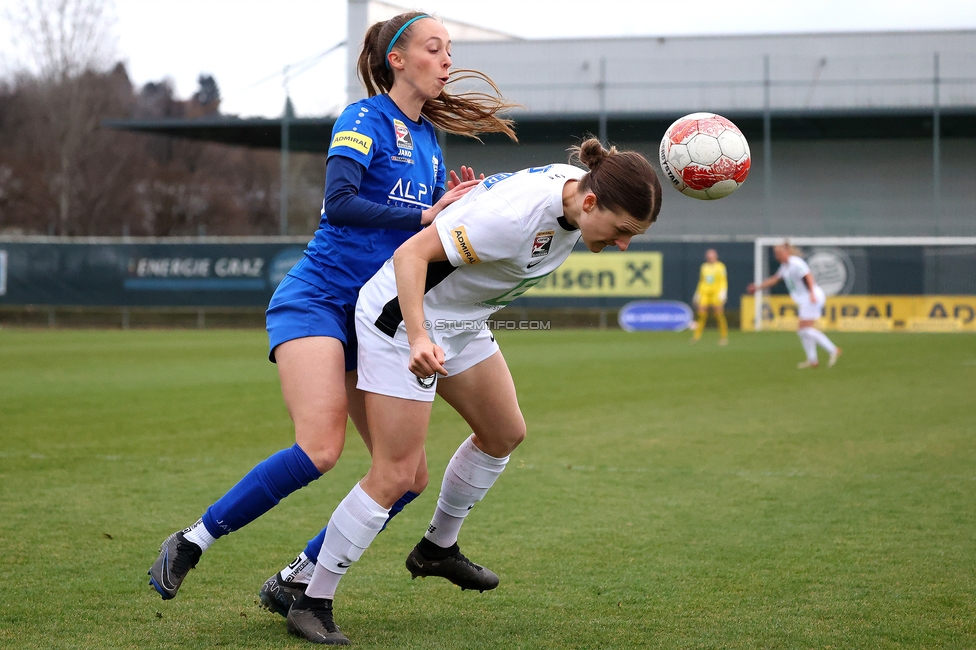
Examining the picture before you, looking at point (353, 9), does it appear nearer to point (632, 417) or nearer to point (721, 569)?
point (632, 417)

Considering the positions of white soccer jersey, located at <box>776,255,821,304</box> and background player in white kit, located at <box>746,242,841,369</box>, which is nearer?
background player in white kit, located at <box>746,242,841,369</box>

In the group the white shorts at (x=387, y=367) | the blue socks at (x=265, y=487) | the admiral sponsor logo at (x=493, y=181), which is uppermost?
the admiral sponsor logo at (x=493, y=181)

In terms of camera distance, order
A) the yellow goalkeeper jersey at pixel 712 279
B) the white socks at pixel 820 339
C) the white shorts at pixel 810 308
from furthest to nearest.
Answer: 1. the yellow goalkeeper jersey at pixel 712 279
2. the white shorts at pixel 810 308
3. the white socks at pixel 820 339

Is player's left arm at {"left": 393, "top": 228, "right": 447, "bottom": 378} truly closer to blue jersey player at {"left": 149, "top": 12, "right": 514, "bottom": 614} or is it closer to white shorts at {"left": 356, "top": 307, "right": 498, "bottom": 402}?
white shorts at {"left": 356, "top": 307, "right": 498, "bottom": 402}

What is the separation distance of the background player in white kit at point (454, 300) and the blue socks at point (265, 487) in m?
0.19

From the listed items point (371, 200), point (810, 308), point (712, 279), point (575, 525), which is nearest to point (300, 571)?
point (371, 200)

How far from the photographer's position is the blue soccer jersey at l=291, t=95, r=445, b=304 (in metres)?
3.71

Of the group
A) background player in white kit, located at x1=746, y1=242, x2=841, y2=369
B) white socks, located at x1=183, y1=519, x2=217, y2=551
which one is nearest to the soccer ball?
white socks, located at x1=183, y1=519, x2=217, y2=551

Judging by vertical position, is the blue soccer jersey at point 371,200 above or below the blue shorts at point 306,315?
above

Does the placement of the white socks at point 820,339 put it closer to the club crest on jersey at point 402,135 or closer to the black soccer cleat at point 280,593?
the club crest on jersey at point 402,135

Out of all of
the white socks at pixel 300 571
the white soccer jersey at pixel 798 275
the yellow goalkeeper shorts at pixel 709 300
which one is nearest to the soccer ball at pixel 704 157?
the white socks at pixel 300 571

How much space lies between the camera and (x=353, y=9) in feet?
107

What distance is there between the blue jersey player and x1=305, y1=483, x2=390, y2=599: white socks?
0.54 ft

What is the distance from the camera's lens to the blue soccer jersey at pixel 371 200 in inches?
146
